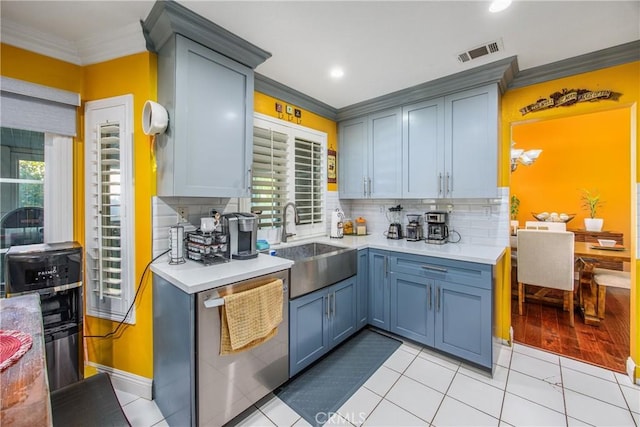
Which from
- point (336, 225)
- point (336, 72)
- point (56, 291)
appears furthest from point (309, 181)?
point (56, 291)

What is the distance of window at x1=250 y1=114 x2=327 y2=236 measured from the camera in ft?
8.24

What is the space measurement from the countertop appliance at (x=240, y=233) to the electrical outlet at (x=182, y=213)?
0.30 metres

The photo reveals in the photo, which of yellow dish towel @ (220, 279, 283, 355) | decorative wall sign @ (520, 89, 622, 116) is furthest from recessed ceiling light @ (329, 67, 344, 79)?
yellow dish towel @ (220, 279, 283, 355)

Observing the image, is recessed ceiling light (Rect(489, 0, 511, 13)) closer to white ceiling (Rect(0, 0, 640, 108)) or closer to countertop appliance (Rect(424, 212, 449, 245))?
white ceiling (Rect(0, 0, 640, 108))

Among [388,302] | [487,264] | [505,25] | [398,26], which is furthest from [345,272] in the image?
[505,25]

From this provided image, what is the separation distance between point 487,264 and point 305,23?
2154 mm

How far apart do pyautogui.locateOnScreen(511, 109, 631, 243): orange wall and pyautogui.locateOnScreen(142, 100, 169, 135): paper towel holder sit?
4.77m

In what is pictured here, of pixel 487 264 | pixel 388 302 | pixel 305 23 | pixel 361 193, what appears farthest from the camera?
pixel 361 193

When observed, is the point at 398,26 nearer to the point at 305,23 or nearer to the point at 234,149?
the point at 305,23

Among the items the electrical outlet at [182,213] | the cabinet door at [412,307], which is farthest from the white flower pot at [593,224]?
the electrical outlet at [182,213]

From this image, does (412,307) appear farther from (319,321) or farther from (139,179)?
(139,179)

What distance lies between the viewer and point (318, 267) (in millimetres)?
2125

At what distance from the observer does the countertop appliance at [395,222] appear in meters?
2.99

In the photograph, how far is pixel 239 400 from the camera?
1.60 meters
